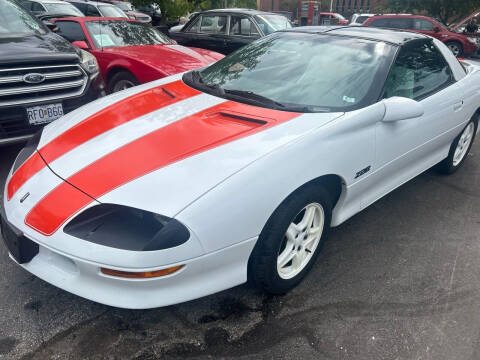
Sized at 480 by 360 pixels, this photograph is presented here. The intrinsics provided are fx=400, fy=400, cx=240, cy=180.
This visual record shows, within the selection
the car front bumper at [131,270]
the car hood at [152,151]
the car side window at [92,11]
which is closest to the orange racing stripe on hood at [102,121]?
the car hood at [152,151]

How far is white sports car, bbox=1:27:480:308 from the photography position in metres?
1.75

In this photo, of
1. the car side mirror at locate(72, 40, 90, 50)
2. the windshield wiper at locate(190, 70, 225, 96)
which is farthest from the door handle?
the car side mirror at locate(72, 40, 90, 50)

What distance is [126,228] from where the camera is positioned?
176 centimetres

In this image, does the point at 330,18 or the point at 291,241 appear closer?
the point at 291,241

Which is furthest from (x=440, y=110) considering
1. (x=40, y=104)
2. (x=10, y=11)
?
(x=10, y=11)

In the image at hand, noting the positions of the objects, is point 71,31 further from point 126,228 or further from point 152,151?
point 126,228

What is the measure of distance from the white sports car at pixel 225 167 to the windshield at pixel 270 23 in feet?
16.5

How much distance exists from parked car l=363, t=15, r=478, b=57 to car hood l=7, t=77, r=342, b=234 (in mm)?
13000

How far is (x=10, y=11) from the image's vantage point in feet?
14.5

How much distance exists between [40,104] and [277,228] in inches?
106

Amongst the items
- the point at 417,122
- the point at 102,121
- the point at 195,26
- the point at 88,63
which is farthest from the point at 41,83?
the point at 195,26

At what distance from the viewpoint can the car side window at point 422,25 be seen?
1362 cm

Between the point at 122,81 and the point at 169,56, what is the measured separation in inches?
27.3

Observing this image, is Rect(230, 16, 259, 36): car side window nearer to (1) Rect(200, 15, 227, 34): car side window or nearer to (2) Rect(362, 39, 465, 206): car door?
(1) Rect(200, 15, 227, 34): car side window
